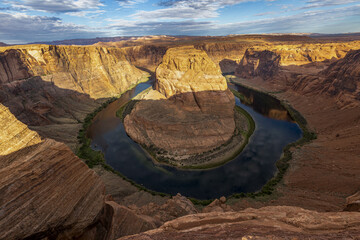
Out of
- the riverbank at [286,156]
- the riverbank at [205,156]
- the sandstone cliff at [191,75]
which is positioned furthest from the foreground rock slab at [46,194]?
the sandstone cliff at [191,75]

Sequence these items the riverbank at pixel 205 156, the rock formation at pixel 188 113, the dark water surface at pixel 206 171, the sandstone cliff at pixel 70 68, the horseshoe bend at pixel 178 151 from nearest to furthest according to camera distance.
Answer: the horseshoe bend at pixel 178 151, the dark water surface at pixel 206 171, the riverbank at pixel 205 156, the rock formation at pixel 188 113, the sandstone cliff at pixel 70 68

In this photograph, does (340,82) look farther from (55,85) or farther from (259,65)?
(55,85)

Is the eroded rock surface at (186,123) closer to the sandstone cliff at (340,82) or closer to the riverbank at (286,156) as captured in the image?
the riverbank at (286,156)

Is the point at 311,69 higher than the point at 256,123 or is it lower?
higher

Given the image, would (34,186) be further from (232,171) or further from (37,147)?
(232,171)

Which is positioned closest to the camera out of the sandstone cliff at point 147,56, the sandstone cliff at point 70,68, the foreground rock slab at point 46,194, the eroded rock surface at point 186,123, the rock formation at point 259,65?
the foreground rock slab at point 46,194

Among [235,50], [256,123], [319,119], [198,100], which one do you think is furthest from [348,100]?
[235,50]
